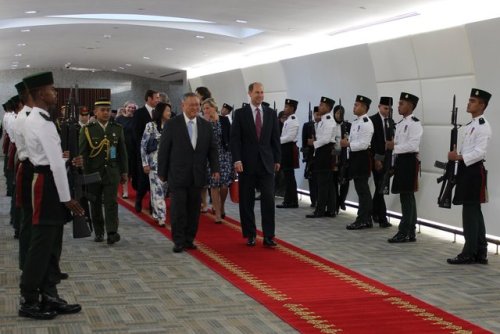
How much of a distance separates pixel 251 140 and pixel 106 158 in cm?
171

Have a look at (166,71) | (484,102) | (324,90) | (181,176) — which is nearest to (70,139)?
(181,176)

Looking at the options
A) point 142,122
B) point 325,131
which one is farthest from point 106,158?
point 325,131

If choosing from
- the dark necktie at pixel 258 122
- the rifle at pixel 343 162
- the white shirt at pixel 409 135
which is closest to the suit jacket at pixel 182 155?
the dark necktie at pixel 258 122

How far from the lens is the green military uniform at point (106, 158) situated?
9.02 meters

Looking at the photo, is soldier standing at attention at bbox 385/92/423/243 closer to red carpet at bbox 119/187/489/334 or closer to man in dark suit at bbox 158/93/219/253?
red carpet at bbox 119/187/489/334

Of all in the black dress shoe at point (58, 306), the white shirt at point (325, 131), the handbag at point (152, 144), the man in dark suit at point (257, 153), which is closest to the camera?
A: the black dress shoe at point (58, 306)

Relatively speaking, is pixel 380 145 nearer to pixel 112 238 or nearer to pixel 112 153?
pixel 112 153

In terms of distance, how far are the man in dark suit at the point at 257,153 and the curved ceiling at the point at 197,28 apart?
8.39 feet

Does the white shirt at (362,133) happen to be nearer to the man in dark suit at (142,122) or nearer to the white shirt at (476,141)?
the white shirt at (476,141)

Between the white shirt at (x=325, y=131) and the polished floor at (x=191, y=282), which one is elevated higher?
the white shirt at (x=325, y=131)

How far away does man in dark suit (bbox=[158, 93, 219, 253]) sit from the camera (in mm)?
8672

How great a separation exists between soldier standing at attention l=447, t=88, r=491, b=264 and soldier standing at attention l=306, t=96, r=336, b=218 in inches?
145

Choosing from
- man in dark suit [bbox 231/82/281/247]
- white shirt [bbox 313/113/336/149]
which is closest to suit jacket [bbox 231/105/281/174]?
man in dark suit [bbox 231/82/281/247]

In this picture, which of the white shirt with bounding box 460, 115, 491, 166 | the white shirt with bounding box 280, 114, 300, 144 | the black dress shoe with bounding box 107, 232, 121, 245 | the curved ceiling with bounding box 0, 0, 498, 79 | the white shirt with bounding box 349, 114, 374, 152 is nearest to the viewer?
the white shirt with bounding box 460, 115, 491, 166
